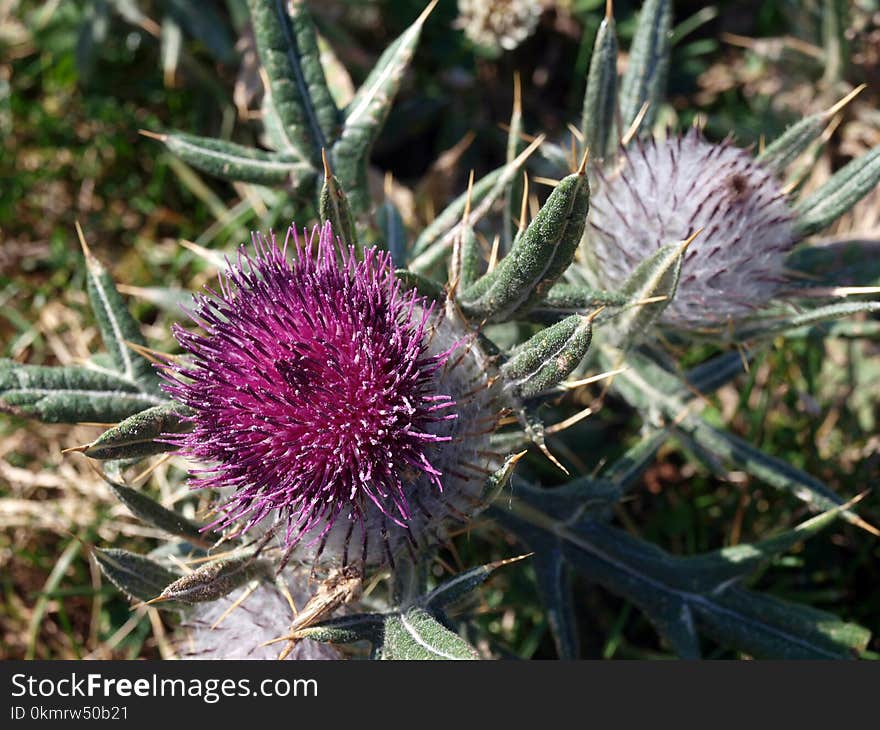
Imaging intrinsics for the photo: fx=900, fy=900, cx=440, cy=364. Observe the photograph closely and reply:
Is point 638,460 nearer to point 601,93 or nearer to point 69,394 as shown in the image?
point 601,93

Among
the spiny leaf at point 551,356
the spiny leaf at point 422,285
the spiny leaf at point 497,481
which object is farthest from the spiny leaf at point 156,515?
the spiny leaf at point 551,356

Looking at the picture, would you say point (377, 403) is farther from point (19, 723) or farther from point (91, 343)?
point (91, 343)

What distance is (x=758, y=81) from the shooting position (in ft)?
17.2

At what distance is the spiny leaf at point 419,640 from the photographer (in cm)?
245

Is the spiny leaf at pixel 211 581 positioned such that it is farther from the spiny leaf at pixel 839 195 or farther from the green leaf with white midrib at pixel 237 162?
the spiny leaf at pixel 839 195

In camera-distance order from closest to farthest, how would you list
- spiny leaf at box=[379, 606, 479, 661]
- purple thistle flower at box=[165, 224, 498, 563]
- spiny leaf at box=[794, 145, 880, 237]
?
spiny leaf at box=[379, 606, 479, 661]
purple thistle flower at box=[165, 224, 498, 563]
spiny leaf at box=[794, 145, 880, 237]

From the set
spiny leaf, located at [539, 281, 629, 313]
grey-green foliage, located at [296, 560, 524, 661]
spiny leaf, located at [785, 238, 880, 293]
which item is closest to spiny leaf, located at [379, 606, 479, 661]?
grey-green foliage, located at [296, 560, 524, 661]

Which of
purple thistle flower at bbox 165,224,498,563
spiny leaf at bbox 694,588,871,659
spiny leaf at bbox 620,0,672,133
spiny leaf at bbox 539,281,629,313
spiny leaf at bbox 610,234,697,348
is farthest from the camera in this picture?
spiny leaf at bbox 620,0,672,133

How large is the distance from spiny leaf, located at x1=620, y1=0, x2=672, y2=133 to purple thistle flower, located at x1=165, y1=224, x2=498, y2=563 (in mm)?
1549

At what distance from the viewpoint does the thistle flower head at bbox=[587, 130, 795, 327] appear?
3070 millimetres

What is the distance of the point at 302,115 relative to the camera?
11.3 feet

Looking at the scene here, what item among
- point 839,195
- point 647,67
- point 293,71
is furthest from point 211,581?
point 647,67

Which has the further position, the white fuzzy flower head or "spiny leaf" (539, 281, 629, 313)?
the white fuzzy flower head

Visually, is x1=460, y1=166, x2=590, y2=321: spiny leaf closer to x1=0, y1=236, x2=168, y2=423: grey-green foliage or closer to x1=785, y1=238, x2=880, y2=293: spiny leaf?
x1=0, y1=236, x2=168, y2=423: grey-green foliage
